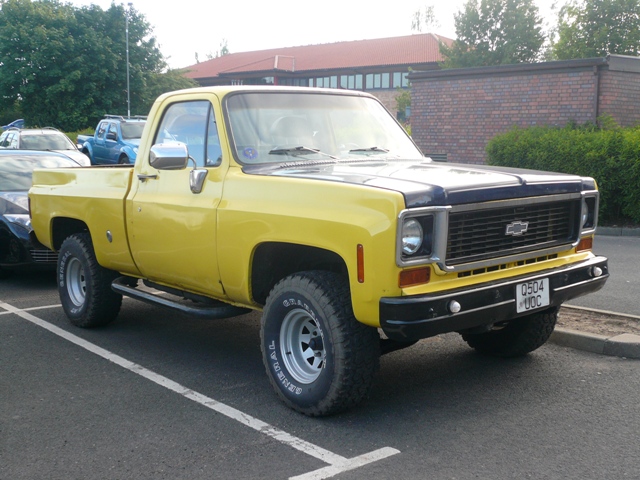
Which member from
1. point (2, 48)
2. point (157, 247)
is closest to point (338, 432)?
point (157, 247)

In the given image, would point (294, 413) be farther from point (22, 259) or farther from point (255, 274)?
point (22, 259)

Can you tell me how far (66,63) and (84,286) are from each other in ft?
166

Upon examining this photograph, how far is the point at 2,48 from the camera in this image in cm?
5406

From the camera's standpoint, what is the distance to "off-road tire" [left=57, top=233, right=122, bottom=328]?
664 centimetres

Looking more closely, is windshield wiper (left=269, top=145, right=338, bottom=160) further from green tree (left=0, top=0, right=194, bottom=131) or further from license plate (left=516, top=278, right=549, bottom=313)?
green tree (left=0, top=0, right=194, bottom=131)

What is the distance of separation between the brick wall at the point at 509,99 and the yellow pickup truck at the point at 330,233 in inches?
493

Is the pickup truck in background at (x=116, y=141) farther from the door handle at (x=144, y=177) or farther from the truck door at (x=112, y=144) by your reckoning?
the door handle at (x=144, y=177)

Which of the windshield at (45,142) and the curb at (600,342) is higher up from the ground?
the windshield at (45,142)

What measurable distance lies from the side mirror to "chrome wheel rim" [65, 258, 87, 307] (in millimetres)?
2178

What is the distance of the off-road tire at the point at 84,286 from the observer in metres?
6.64

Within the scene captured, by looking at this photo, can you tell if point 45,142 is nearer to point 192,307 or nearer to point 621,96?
Answer: point 621,96

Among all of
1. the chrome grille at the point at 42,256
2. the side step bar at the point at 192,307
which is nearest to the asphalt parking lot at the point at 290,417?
the side step bar at the point at 192,307

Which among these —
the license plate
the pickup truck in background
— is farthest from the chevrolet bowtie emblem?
the pickup truck in background

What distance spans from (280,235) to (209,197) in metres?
0.84
